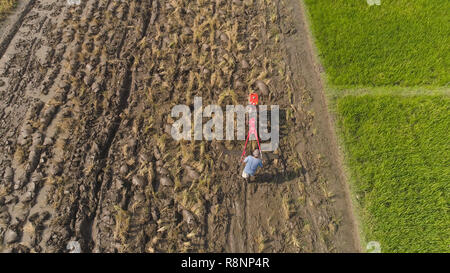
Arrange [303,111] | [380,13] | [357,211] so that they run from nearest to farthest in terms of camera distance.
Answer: [357,211]
[303,111]
[380,13]

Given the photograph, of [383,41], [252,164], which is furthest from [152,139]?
[383,41]

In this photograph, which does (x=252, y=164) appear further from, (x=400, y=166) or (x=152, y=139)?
(x=400, y=166)

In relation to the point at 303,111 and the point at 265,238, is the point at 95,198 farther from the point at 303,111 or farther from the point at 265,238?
the point at 303,111

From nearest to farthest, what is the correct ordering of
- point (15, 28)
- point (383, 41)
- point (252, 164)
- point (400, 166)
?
1. point (252, 164)
2. point (400, 166)
3. point (15, 28)
4. point (383, 41)

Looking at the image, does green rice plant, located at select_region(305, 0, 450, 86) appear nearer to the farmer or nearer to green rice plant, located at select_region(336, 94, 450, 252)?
green rice plant, located at select_region(336, 94, 450, 252)

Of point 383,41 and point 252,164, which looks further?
point 383,41

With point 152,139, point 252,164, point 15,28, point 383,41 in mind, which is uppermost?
point 383,41

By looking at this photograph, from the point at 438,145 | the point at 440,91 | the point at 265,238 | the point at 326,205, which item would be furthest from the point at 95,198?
the point at 440,91

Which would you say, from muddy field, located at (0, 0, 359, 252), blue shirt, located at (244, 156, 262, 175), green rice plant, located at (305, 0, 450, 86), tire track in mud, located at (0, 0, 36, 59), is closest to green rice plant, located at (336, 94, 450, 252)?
muddy field, located at (0, 0, 359, 252)
